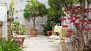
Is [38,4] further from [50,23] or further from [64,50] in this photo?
[64,50]

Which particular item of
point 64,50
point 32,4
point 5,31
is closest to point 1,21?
point 5,31

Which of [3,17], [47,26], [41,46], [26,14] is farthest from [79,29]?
[26,14]

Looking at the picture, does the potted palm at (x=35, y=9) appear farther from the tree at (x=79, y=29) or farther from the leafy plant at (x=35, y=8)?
the tree at (x=79, y=29)

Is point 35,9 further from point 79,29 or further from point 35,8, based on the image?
point 79,29

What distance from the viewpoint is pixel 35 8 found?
1475 centimetres

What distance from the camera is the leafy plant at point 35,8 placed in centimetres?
1475

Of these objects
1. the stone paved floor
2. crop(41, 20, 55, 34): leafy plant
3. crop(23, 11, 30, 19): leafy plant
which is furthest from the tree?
crop(23, 11, 30, 19): leafy plant

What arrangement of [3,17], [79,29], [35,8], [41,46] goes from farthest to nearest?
[35,8] → [41,46] → [3,17] → [79,29]

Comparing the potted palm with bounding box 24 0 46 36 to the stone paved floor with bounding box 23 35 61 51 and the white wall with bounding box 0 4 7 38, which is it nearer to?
the stone paved floor with bounding box 23 35 61 51

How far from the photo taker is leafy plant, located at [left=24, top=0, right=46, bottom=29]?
1475 cm

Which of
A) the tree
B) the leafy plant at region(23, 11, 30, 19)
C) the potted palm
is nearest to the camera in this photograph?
the tree

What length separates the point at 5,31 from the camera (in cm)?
822

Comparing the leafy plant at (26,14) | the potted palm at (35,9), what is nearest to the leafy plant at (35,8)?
the potted palm at (35,9)

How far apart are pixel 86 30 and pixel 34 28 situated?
929 centimetres
